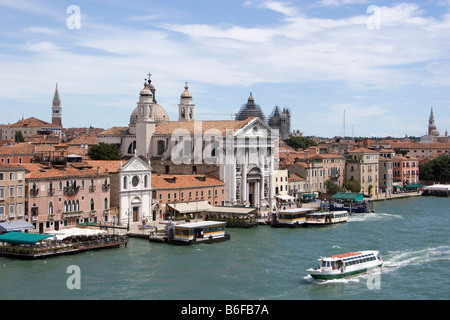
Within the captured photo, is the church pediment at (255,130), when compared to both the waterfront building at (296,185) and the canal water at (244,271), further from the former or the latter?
the canal water at (244,271)

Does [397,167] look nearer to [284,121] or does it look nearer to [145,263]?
[145,263]

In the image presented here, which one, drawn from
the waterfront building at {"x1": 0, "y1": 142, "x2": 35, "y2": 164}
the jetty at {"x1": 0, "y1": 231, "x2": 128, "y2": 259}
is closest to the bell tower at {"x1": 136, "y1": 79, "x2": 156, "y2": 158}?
the waterfront building at {"x1": 0, "y1": 142, "x2": 35, "y2": 164}

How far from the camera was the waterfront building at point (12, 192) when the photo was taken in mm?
29391

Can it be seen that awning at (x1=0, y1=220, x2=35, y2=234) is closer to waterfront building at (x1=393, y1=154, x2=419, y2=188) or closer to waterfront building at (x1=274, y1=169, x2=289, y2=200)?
waterfront building at (x1=274, y1=169, x2=289, y2=200)

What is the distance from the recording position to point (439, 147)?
8456 cm

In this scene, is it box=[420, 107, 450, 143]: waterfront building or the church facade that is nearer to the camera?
the church facade

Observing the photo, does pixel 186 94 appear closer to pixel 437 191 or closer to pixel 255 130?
pixel 255 130

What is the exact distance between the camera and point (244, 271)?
24.5 meters

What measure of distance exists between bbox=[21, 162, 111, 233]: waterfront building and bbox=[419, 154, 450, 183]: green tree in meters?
45.6

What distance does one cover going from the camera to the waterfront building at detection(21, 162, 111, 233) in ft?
101

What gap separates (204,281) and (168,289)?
160cm

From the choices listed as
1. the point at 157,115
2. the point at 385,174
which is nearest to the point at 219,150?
the point at 157,115

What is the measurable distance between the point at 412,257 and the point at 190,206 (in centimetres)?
1468
